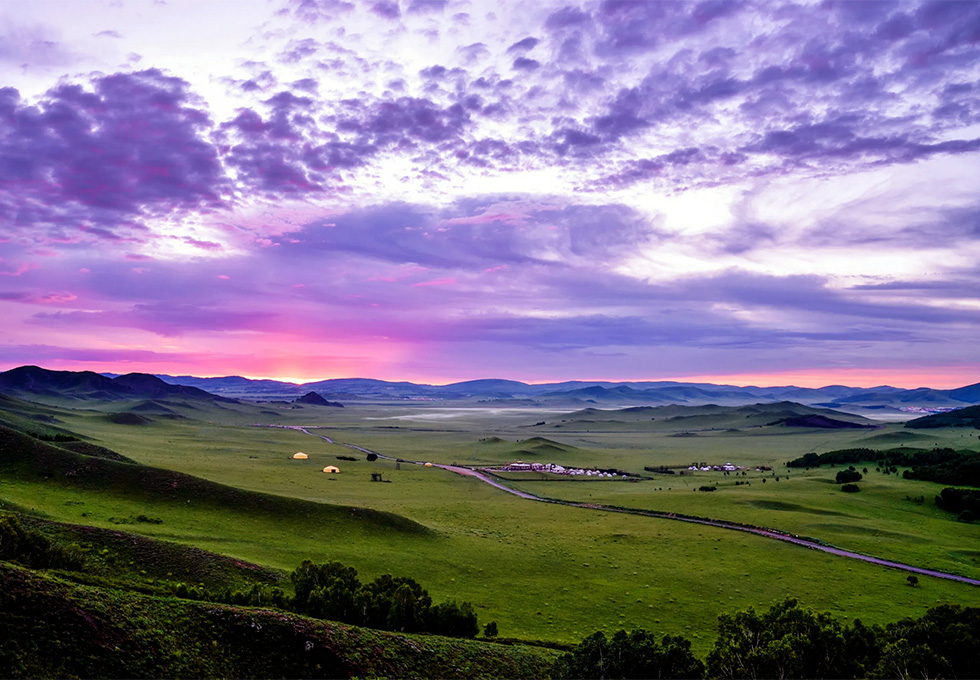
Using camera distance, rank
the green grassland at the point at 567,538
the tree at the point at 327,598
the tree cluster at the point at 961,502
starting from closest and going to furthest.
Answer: the tree at the point at 327,598 → the green grassland at the point at 567,538 → the tree cluster at the point at 961,502

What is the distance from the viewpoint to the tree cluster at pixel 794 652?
23734 mm

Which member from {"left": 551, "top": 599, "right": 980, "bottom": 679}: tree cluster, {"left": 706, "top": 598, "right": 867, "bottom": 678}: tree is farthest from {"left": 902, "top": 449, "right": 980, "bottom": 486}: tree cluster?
{"left": 706, "top": 598, "right": 867, "bottom": 678}: tree

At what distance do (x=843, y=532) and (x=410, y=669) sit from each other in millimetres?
59174

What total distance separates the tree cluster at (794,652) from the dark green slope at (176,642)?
5127 millimetres

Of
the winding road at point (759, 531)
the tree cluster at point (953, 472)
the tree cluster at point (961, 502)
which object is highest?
the tree cluster at point (953, 472)

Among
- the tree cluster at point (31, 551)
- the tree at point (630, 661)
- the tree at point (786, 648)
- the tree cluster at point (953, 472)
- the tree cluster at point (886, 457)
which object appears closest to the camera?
the tree at point (786, 648)

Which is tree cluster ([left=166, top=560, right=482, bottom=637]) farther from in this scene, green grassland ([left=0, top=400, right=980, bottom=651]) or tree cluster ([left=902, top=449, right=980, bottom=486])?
tree cluster ([left=902, top=449, right=980, bottom=486])

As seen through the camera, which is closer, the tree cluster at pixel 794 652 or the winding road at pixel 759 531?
the tree cluster at pixel 794 652

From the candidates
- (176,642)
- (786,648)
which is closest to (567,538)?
(786,648)

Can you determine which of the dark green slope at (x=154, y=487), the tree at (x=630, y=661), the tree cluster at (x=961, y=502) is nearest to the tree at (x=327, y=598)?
the tree at (x=630, y=661)

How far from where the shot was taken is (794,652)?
2430 cm

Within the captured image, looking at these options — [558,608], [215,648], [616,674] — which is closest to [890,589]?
[558,608]

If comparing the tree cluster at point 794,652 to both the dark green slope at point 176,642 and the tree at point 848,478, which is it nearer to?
the dark green slope at point 176,642

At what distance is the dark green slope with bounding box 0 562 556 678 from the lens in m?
17.5
